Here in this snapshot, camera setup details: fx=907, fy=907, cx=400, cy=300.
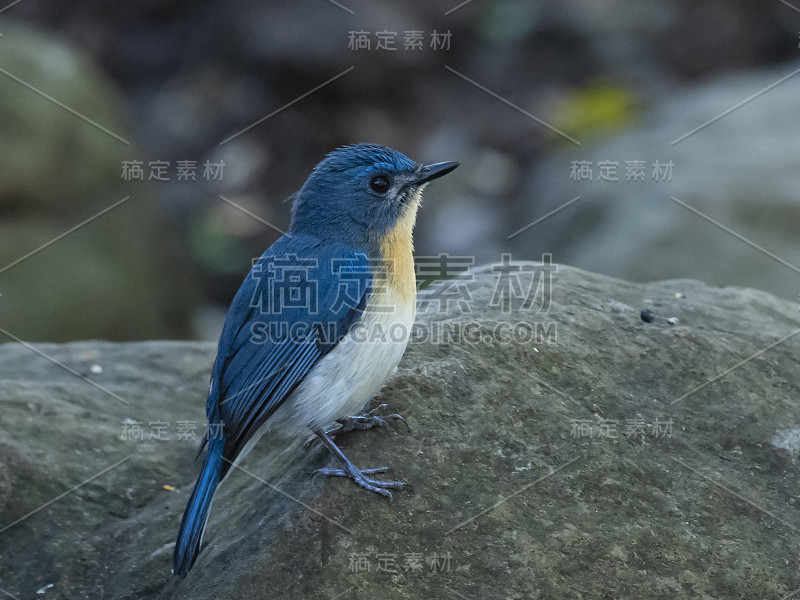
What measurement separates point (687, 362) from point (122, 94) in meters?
8.76

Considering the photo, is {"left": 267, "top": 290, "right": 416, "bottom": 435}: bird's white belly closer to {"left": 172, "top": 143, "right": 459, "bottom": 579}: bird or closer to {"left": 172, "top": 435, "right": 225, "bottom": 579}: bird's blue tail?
{"left": 172, "top": 143, "right": 459, "bottom": 579}: bird

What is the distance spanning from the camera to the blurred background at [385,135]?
7.16m

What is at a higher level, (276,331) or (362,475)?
(276,331)

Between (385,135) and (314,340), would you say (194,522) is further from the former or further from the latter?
(385,135)

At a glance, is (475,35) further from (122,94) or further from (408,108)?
(122,94)

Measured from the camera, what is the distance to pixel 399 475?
3.18 metres

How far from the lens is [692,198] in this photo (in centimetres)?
729

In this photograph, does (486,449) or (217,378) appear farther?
(217,378)

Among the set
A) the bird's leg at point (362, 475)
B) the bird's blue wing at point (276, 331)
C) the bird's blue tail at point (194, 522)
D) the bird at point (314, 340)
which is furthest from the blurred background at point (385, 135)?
the bird's blue tail at point (194, 522)

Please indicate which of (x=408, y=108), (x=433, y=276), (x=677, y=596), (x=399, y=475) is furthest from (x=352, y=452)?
(x=408, y=108)

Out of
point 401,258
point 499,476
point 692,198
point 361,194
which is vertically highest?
point 361,194

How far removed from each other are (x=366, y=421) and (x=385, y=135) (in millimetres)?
6928

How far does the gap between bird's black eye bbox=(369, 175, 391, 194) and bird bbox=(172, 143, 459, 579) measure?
0.16 feet

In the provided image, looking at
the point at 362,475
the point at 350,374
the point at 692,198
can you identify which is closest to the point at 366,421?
the point at 350,374
